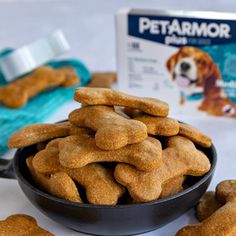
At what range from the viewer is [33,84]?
0.91 meters

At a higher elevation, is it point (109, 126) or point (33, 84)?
point (109, 126)

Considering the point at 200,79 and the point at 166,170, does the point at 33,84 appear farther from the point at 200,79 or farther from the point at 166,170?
the point at 166,170

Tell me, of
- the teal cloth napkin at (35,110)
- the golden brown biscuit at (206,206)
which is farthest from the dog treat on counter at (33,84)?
the golden brown biscuit at (206,206)

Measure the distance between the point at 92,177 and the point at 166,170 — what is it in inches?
2.8

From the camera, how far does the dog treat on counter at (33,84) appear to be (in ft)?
2.82

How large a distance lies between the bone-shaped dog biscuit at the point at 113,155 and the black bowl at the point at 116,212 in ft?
0.12

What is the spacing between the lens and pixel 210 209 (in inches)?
22.0

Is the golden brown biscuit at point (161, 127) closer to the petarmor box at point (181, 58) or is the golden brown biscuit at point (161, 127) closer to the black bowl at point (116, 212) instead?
the black bowl at point (116, 212)

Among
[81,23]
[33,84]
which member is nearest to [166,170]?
[33,84]

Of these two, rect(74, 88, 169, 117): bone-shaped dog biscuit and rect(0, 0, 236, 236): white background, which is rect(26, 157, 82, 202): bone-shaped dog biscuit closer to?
rect(74, 88, 169, 117): bone-shaped dog biscuit

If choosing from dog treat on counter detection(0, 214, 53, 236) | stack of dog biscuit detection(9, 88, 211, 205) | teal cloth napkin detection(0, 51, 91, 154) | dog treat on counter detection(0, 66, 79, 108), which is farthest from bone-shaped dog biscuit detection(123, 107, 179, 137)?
dog treat on counter detection(0, 66, 79, 108)

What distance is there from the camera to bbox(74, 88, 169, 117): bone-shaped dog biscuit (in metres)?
0.54

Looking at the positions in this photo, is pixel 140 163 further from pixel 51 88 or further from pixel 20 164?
pixel 51 88

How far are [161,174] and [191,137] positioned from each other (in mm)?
78
